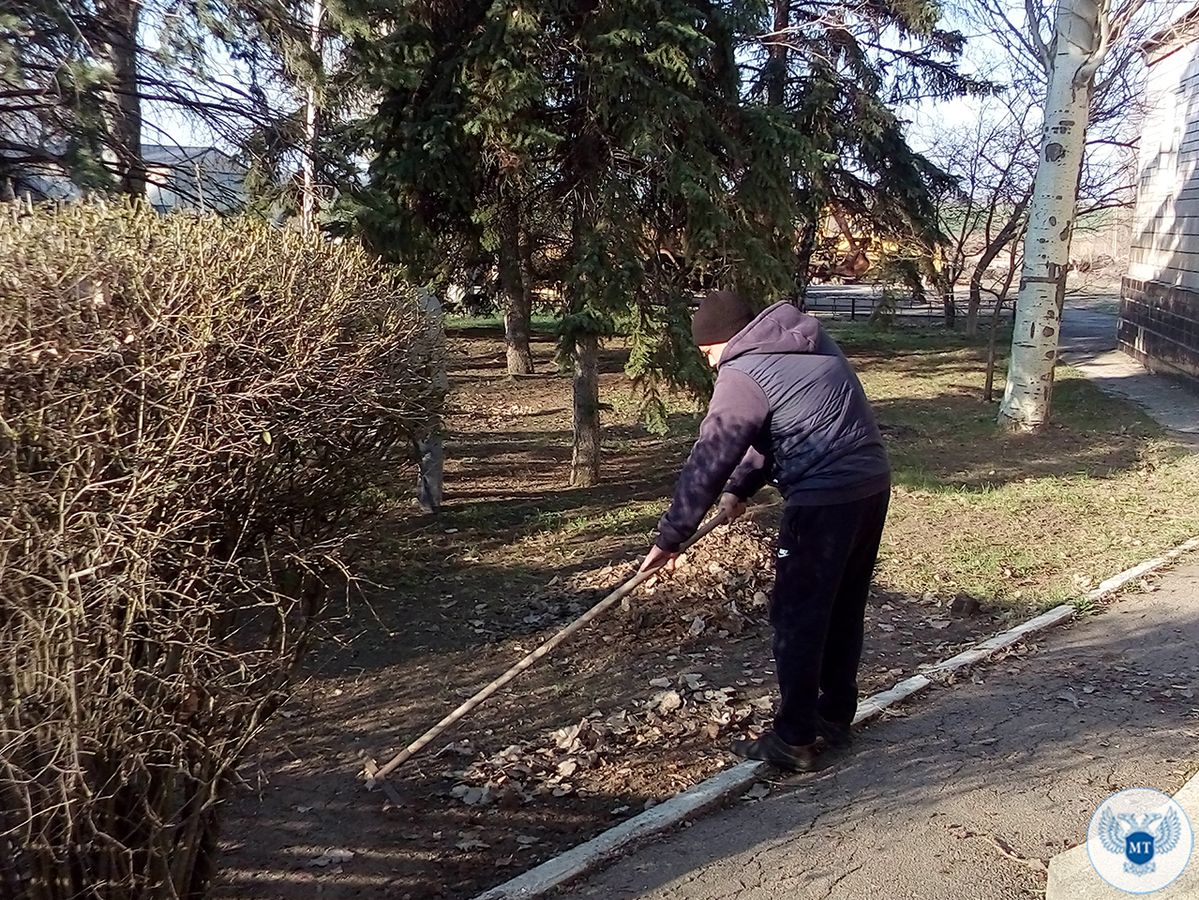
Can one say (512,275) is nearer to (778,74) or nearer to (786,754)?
(786,754)

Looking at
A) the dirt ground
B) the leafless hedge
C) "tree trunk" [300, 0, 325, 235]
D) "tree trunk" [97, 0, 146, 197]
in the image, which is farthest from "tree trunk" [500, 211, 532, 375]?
the leafless hedge

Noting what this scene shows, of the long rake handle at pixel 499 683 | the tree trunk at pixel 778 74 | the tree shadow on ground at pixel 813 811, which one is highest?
the tree trunk at pixel 778 74

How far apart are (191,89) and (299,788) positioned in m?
4.93

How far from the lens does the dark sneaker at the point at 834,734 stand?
3998 mm

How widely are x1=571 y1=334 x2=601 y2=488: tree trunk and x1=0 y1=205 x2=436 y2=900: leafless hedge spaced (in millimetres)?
6287

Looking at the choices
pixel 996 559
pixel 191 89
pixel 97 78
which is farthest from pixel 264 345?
pixel 996 559

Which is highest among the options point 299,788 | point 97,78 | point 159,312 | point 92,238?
point 97,78

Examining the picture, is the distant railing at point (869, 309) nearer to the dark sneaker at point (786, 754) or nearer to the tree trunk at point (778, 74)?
the tree trunk at point (778, 74)

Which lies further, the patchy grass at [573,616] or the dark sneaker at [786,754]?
the dark sneaker at [786,754]

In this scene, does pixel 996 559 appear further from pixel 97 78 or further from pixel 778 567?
pixel 97 78

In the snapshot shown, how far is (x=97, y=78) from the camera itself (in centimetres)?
532

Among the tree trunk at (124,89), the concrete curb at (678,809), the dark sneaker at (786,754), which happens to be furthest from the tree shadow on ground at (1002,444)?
the tree trunk at (124,89)

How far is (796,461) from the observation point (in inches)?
141

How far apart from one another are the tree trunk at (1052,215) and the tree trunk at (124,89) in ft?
29.6
